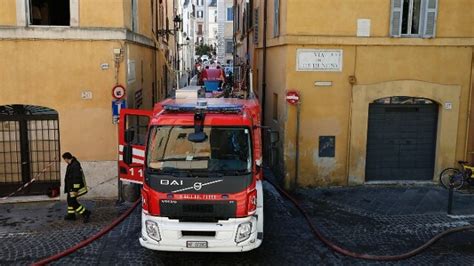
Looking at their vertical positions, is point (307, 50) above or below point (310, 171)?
above

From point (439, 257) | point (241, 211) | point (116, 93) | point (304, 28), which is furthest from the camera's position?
point (304, 28)

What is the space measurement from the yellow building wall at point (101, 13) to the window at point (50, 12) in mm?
3130

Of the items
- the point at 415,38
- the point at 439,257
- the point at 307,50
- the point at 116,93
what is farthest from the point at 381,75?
the point at 116,93

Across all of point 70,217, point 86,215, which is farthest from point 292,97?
point 70,217

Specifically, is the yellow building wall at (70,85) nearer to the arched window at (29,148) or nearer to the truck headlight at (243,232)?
the arched window at (29,148)

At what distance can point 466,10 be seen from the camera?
14016 mm

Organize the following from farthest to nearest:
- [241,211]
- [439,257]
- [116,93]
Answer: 1. [116,93]
2. [439,257]
3. [241,211]

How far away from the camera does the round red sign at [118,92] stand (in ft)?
41.7

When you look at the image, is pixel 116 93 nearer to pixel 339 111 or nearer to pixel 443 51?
pixel 339 111

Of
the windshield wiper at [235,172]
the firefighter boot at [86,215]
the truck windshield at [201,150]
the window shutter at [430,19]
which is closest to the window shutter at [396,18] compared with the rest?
the window shutter at [430,19]

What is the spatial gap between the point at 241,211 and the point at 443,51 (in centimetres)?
889

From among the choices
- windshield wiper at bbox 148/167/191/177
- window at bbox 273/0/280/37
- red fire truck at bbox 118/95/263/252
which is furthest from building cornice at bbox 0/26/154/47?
windshield wiper at bbox 148/167/191/177

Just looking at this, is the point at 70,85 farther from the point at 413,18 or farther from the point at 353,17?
the point at 413,18

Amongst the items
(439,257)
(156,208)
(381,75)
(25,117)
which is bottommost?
(439,257)
